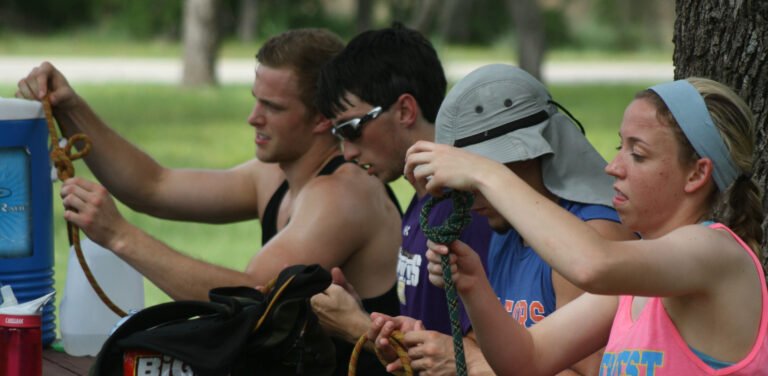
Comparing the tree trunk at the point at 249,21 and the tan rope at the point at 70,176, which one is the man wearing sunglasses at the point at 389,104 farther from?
the tree trunk at the point at 249,21

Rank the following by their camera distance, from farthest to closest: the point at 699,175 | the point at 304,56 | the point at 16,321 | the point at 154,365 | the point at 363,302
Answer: the point at 304,56, the point at 363,302, the point at 16,321, the point at 154,365, the point at 699,175

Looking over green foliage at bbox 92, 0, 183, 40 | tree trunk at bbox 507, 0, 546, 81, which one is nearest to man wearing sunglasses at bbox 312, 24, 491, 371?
tree trunk at bbox 507, 0, 546, 81

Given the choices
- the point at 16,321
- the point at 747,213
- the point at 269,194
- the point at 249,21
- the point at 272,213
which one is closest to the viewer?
the point at 747,213

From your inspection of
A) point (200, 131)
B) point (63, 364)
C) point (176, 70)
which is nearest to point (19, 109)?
point (63, 364)

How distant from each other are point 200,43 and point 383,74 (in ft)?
50.4

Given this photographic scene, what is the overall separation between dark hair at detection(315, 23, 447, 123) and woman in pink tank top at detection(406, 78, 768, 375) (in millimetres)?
1098

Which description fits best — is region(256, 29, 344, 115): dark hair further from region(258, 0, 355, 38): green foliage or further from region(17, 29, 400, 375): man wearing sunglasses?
region(258, 0, 355, 38): green foliage

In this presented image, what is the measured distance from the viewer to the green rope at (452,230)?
7.01 feet

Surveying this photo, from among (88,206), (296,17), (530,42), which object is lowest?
(296,17)

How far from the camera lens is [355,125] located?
3.38 metres

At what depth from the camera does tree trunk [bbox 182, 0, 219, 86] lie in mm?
18422

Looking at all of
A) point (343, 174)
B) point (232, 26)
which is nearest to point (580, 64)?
point (232, 26)

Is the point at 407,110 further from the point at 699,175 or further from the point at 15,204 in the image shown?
the point at 699,175

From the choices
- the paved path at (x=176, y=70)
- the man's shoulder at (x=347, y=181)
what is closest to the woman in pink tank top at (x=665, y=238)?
the man's shoulder at (x=347, y=181)
